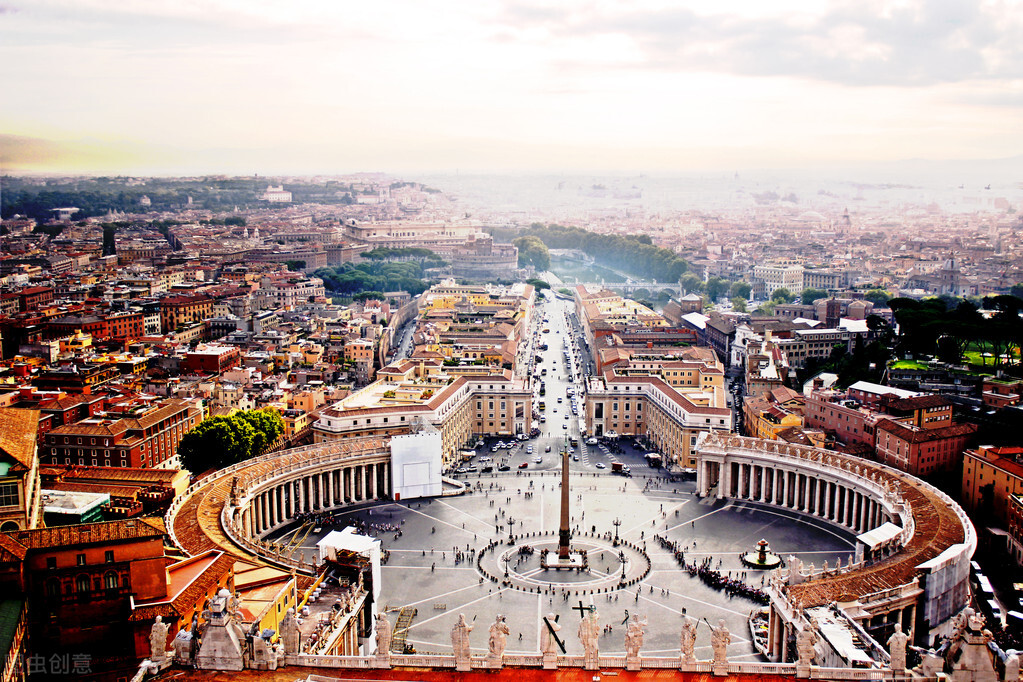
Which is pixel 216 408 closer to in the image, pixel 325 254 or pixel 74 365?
pixel 74 365

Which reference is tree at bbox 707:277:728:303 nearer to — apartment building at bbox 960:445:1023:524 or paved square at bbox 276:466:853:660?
paved square at bbox 276:466:853:660

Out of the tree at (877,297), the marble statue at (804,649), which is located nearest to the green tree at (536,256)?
the tree at (877,297)

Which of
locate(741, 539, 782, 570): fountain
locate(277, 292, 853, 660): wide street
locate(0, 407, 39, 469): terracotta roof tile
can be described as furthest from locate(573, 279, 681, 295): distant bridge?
locate(0, 407, 39, 469): terracotta roof tile

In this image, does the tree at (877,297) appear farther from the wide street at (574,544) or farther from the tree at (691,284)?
the wide street at (574,544)

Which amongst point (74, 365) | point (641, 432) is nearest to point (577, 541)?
point (641, 432)

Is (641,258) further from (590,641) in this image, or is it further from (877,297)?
(590,641)
